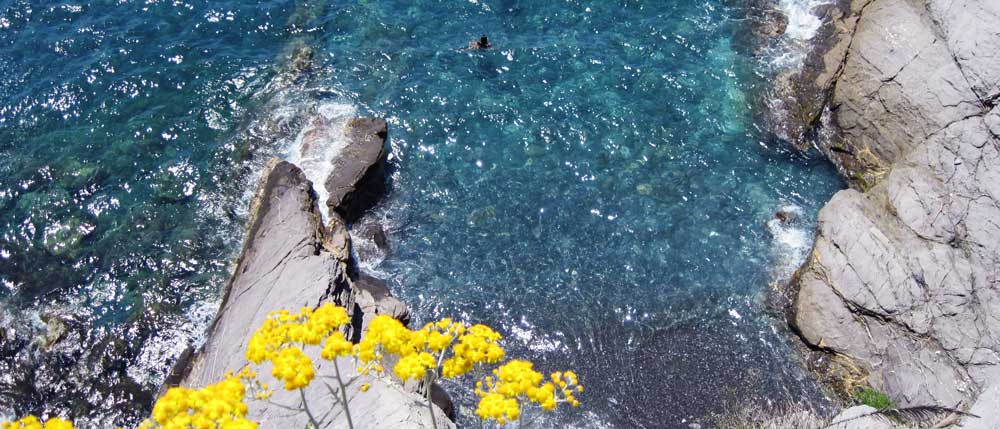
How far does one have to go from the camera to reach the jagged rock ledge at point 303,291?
8.66m

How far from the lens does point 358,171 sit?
12617mm

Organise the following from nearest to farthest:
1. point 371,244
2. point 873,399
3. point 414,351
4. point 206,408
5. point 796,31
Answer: point 206,408, point 414,351, point 873,399, point 371,244, point 796,31

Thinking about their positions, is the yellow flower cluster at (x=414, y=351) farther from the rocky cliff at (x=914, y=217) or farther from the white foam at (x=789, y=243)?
the white foam at (x=789, y=243)

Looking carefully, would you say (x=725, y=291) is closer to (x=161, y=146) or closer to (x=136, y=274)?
(x=136, y=274)

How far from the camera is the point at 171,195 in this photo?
12641mm

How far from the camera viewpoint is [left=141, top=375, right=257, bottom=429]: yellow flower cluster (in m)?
4.87

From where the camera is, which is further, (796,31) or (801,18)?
(801,18)

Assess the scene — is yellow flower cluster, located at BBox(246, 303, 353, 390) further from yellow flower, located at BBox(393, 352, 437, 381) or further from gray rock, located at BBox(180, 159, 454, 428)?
gray rock, located at BBox(180, 159, 454, 428)

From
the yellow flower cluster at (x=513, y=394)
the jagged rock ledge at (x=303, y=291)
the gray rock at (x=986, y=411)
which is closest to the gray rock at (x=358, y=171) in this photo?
the jagged rock ledge at (x=303, y=291)

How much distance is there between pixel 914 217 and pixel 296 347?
980 cm

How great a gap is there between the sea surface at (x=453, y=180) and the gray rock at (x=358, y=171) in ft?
1.06

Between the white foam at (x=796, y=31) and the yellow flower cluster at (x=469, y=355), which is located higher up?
the yellow flower cluster at (x=469, y=355)

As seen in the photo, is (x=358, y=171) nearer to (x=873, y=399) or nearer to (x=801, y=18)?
(x=873, y=399)

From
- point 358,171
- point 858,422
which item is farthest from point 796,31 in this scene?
point 358,171
